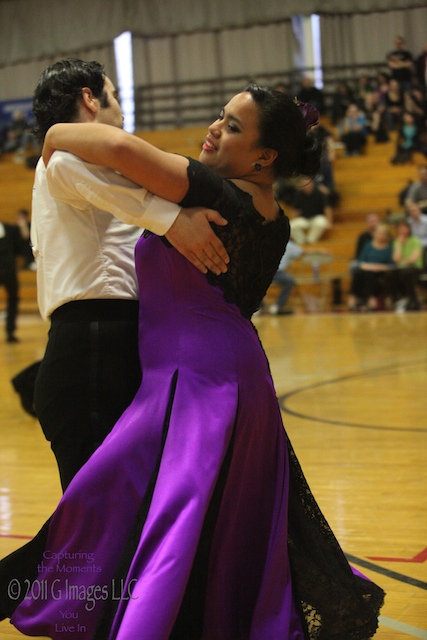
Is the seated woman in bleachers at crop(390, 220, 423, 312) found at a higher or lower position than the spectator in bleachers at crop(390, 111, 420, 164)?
lower

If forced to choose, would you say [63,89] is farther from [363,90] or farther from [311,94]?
[363,90]

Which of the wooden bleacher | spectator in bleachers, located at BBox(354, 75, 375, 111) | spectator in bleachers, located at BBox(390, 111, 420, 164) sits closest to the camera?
the wooden bleacher

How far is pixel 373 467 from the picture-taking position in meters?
4.81

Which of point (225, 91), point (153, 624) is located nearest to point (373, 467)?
point (153, 624)

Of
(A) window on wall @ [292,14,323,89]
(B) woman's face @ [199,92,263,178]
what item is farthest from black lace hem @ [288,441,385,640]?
(A) window on wall @ [292,14,323,89]

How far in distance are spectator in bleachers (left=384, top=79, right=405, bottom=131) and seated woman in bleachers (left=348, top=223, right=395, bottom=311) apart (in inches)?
150

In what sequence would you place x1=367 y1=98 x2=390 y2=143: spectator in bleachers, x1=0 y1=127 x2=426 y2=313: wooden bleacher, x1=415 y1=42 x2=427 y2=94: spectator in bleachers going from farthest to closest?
x1=415 y1=42 x2=427 y2=94: spectator in bleachers < x1=367 y1=98 x2=390 y2=143: spectator in bleachers < x1=0 y1=127 x2=426 y2=313: wooden bleacher

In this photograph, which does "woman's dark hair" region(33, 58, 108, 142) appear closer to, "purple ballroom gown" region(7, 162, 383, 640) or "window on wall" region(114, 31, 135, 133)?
"purple ballroom gown" region(7, 162, 383, 640)

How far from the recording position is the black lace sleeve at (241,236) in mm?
2387

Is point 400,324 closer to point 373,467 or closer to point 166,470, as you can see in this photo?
point 373,467

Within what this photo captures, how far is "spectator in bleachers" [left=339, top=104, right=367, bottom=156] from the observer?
635 inches

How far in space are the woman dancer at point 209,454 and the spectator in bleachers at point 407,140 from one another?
1327cm

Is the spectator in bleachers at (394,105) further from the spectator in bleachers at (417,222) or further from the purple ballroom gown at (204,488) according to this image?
the purple ballroom gown at (204,488)

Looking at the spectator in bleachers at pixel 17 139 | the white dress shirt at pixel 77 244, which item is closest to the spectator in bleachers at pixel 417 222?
the spectator in bleachers at pixel 17 139
